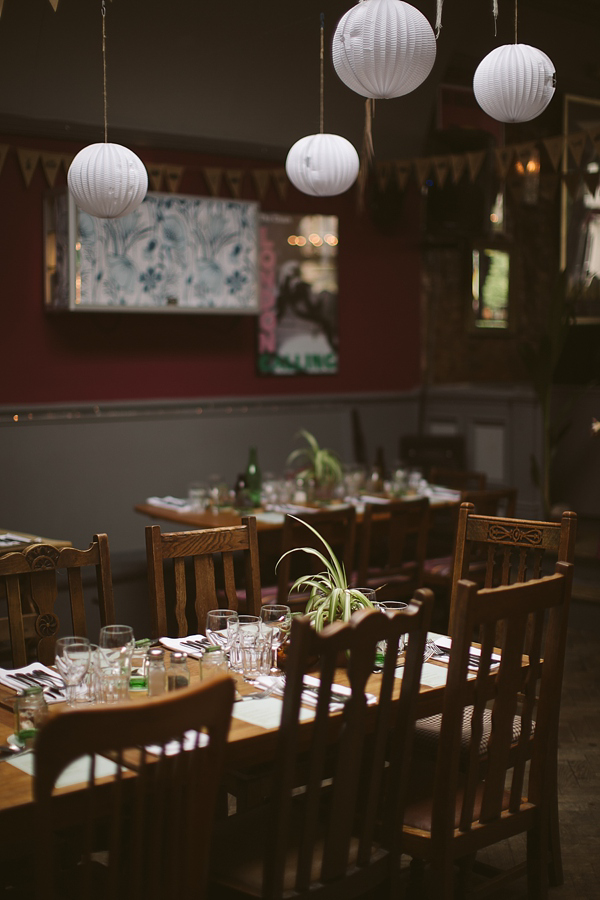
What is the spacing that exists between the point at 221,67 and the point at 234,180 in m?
0.80

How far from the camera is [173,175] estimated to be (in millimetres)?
6684

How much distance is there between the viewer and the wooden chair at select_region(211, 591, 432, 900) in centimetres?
188

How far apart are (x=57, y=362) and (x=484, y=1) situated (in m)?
3.88

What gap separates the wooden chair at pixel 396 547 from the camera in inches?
180

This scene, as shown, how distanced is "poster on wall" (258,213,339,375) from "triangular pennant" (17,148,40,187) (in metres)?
1.83

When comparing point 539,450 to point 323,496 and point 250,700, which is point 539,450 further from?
point 250,700

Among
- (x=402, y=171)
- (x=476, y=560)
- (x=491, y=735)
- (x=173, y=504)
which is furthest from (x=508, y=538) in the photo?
(x=402, y=171)

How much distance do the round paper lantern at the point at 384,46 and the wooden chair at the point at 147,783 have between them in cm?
215

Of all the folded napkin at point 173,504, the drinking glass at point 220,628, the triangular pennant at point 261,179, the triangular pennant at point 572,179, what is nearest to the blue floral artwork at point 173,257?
the triangular pennant at point 261,179

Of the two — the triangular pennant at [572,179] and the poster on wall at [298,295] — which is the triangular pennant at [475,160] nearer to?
the triangular pennant at [572,179]

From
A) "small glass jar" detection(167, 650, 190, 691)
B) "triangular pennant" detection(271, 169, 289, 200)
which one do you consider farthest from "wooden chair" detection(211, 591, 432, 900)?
"triangular pennant" detection(271, 169, 289, 200)

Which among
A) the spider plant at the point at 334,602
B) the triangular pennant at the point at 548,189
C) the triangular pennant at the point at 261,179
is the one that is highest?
the triangular pennant at the point at 548,189

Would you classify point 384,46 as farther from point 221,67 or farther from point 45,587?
point 221,67

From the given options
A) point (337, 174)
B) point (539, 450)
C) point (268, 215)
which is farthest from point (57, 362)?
point (539, 450)
